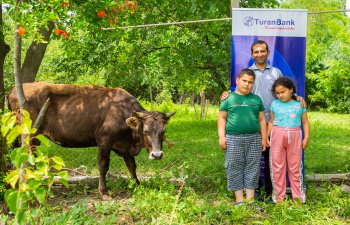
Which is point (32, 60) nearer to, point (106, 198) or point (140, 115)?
point (140, 115)

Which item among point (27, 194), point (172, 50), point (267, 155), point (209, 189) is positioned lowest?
point (209, 189)

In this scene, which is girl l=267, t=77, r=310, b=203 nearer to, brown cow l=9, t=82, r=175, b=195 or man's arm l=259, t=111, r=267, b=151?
man's arm l=259, t=111, r=267, b=151

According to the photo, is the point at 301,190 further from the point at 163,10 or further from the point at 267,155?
the point at 163,10

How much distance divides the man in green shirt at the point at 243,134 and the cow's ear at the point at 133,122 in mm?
1252

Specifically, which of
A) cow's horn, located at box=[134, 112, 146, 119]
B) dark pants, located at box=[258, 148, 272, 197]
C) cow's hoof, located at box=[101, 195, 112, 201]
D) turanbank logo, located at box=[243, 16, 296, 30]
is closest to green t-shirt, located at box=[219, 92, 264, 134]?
dark pants, located at box=[258, 148, 272, 197]

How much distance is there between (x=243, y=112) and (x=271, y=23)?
126 centimetres

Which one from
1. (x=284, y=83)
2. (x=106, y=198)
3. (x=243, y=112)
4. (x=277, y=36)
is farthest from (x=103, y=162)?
(x=277, y=36)

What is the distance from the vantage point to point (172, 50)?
44.2 ft

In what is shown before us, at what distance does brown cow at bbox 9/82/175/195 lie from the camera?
20.9 ft

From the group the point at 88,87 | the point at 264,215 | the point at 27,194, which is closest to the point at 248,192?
the point at 264,215

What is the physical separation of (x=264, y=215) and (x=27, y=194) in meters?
3.12

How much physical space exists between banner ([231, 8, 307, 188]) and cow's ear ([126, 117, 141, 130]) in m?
1.31

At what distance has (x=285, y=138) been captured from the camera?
17.5 ft

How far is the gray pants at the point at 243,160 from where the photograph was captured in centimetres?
536
